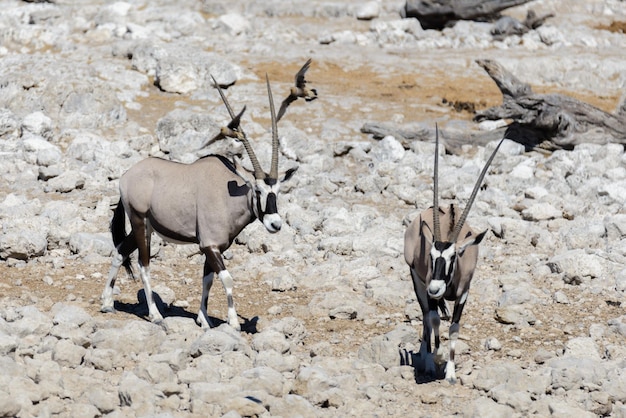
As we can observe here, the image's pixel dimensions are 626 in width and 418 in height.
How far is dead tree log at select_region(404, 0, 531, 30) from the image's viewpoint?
3788cm

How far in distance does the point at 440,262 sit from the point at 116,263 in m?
4.97

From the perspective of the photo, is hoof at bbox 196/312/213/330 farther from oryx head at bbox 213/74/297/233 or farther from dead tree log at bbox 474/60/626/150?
dead tree log at bbox 474/60/626/150

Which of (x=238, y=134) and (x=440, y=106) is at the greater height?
(x=238, y=134)

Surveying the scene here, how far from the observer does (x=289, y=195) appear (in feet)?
61.3

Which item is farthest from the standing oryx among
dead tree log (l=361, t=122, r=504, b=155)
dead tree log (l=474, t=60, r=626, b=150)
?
dead tree log (l=474, t=60, r=626, b=150)

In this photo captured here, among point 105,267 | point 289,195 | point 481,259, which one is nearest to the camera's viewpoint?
point 105,267

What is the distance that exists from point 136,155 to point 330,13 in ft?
65.4

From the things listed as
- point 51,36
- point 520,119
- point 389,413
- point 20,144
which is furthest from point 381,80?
point 389,413

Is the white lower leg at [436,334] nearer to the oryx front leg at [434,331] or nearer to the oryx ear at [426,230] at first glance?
the oryx front leg at [434,331]

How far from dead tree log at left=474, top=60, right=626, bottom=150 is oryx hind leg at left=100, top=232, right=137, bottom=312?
11.8 metres

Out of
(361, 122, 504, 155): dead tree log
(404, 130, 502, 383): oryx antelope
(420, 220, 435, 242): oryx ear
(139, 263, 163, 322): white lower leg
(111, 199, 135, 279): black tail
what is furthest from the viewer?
(361, 122, 504, 155): dead tree log

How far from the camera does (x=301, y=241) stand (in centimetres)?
1652

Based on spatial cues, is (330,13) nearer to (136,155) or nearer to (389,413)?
(136,155)

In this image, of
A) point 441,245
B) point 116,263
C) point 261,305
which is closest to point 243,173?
point 116,263
